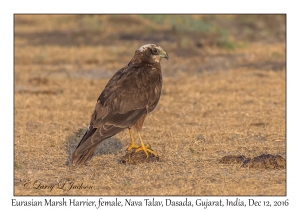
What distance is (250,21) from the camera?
31531 mm

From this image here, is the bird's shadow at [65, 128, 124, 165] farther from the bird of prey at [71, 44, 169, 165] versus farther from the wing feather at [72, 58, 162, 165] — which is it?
the wing feather at [72, 58, 162, 165]

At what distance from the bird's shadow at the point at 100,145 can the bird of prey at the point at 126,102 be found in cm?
60

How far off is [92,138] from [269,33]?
65.4 ft

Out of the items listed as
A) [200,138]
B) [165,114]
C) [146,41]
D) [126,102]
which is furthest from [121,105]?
[146,41]

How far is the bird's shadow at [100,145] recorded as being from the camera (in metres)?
10.6

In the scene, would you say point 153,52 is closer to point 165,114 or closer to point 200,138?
point 200,138

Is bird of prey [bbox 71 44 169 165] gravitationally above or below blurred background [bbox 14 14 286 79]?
below

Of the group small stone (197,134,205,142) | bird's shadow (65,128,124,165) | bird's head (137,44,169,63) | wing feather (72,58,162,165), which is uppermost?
bird's head (137,44,169,63)

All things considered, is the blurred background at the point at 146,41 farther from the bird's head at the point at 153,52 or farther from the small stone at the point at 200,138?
the bird's head at the point at 153,52

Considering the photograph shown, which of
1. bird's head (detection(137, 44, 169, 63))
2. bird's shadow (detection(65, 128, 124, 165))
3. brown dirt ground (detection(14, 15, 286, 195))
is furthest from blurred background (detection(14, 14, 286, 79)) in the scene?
bird's head (detection(137, 44, 169, 63))

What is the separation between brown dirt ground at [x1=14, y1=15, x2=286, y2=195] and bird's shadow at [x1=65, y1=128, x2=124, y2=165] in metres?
0.02

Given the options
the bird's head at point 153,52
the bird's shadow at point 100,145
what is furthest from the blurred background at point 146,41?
the bird's head at point 153,52

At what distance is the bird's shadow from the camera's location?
10617 millimetres
